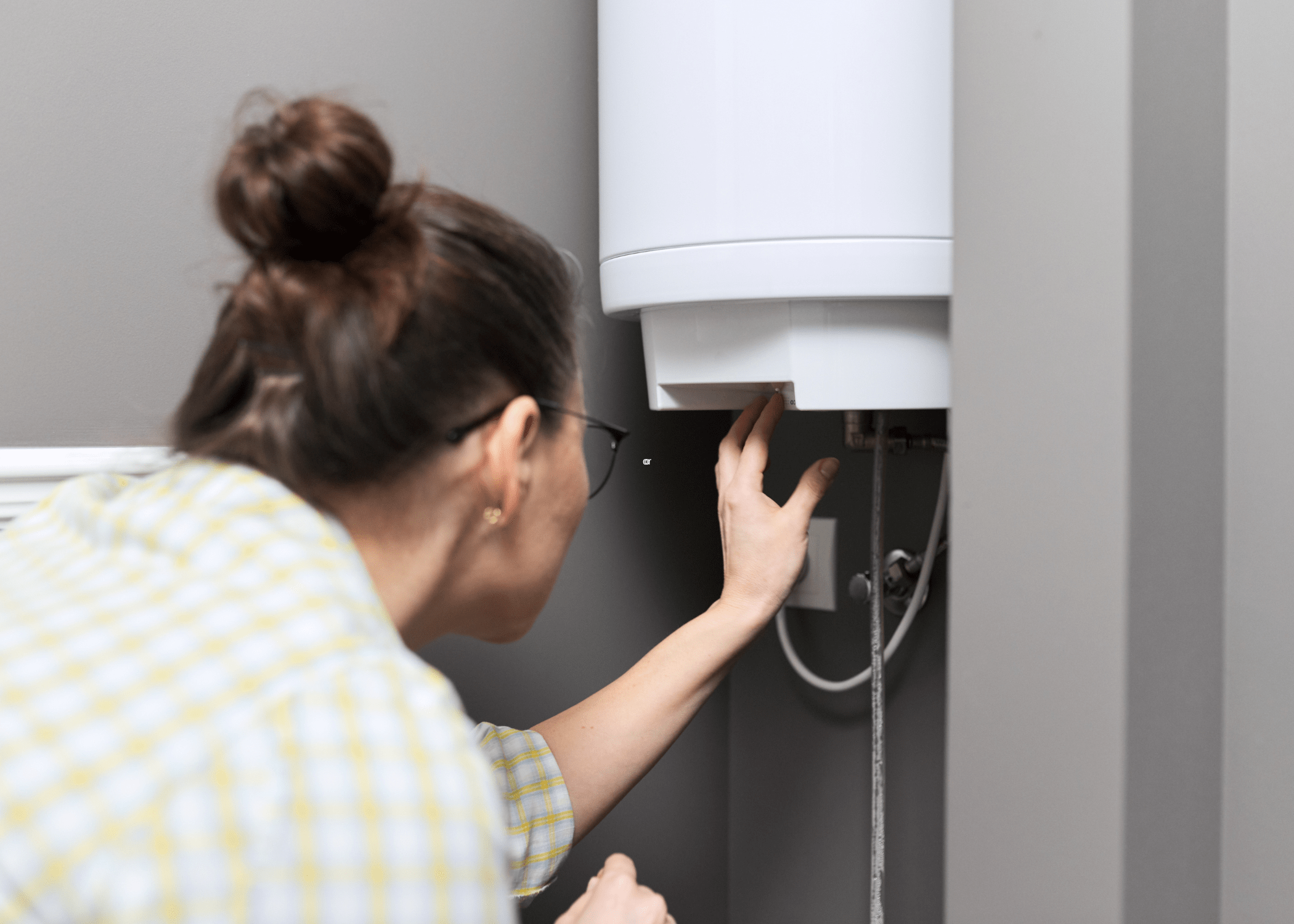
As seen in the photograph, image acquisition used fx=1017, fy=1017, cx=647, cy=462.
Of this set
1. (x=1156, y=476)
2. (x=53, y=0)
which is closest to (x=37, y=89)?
(x=53, y=0)

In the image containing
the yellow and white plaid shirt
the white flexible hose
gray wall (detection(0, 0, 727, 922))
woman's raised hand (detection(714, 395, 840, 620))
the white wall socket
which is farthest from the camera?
the white wall socket

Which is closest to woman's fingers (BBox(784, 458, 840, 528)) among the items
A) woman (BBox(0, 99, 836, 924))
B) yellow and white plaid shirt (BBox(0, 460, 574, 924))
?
woman (BBox(0, 99, 836, 924))

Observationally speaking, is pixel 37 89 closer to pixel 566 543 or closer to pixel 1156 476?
pixel 566 543

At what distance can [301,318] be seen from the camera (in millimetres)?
556

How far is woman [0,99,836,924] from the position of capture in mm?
399

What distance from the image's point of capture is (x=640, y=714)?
2.86 feet

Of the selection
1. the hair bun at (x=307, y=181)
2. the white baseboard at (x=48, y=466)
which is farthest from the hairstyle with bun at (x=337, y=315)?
the white baseboard at (x=48, y=466)

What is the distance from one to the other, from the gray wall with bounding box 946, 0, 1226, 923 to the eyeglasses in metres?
0.26

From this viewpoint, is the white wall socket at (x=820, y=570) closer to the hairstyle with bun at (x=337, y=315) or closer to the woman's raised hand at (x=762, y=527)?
the woman's raised hand at (x=762, y=527)

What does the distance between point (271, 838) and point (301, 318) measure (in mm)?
279

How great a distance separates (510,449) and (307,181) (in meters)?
0.19

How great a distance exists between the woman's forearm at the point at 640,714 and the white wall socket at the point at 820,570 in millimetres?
302

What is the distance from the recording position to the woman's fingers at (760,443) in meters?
0.92

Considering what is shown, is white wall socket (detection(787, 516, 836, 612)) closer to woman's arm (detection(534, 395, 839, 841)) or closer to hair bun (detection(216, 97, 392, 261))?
woman's arm (detection(534, 395, 839, 841))
